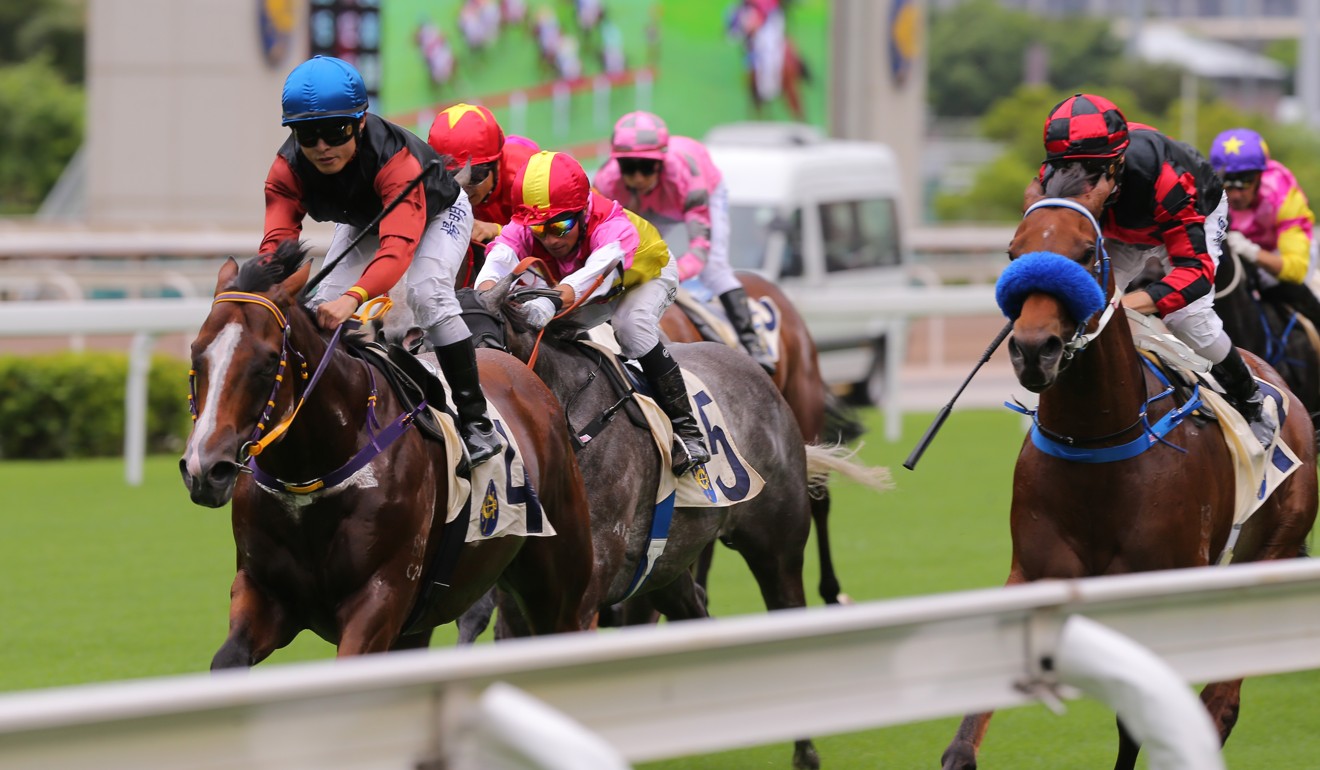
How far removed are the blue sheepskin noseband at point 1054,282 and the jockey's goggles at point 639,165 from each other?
3977 mm

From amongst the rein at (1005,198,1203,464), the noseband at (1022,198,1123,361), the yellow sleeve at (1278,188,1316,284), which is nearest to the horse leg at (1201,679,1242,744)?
the rein at (1005,198,1203,464)

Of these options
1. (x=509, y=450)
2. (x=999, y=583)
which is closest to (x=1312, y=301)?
(x=999, y=583)

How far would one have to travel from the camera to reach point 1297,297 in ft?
26.4

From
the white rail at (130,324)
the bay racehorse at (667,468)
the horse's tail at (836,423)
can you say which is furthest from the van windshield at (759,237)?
the bay racehorse at (667,468)

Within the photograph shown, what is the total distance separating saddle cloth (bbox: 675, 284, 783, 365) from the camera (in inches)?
323

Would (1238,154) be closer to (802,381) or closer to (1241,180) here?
(1241,180)

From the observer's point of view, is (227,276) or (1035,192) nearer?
(227,276)

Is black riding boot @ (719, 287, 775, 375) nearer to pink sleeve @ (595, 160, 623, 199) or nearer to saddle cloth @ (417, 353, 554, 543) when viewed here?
pink sleeve @ (595, 160, 623, 199)

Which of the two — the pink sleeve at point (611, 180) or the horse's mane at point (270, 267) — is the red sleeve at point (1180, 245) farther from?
the pink sleeve at point (611, 180)

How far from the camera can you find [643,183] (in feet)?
27.5

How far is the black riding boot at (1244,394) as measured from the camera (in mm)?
5574

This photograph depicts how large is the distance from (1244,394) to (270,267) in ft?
9.98

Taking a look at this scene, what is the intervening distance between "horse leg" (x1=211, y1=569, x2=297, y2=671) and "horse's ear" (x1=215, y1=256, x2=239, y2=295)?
2.32 feet

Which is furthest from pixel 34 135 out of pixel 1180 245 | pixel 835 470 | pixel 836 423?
pixel 1180 245
